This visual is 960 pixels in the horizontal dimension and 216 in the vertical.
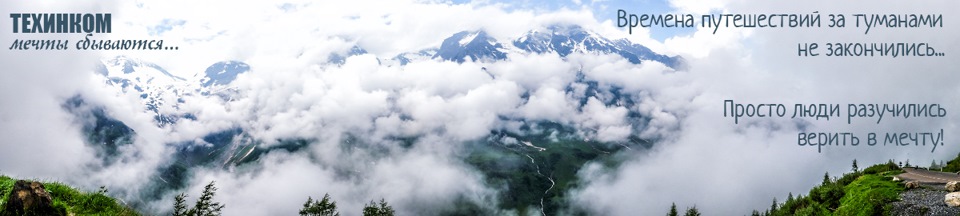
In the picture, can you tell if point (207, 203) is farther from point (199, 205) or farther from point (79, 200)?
point (79, 200)

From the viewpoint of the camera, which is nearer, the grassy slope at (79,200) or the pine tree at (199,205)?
the grassy slope at (79,200)

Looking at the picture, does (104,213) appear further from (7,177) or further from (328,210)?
(328,210)

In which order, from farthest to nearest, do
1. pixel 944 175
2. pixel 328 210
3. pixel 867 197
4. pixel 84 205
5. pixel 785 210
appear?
pixel 328 210
pixel 785 210
pixel 944 175
pixel 867 197
pixel 84 205

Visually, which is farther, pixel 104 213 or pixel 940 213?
pixel 940 213

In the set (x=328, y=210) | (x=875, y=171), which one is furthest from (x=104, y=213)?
(x=328, y=210)

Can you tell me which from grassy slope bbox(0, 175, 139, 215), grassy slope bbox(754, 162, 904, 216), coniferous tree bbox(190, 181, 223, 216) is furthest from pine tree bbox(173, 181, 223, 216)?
grassy slope bbox(754, 162, 904, 216)

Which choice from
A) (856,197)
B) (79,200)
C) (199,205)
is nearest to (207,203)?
(199,205)

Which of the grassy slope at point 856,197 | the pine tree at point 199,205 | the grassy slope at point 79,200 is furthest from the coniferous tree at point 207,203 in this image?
the grassy slope at point 856,197

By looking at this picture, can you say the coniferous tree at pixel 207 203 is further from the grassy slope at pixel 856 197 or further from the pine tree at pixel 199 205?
the grassy slope at pixel 856 197
